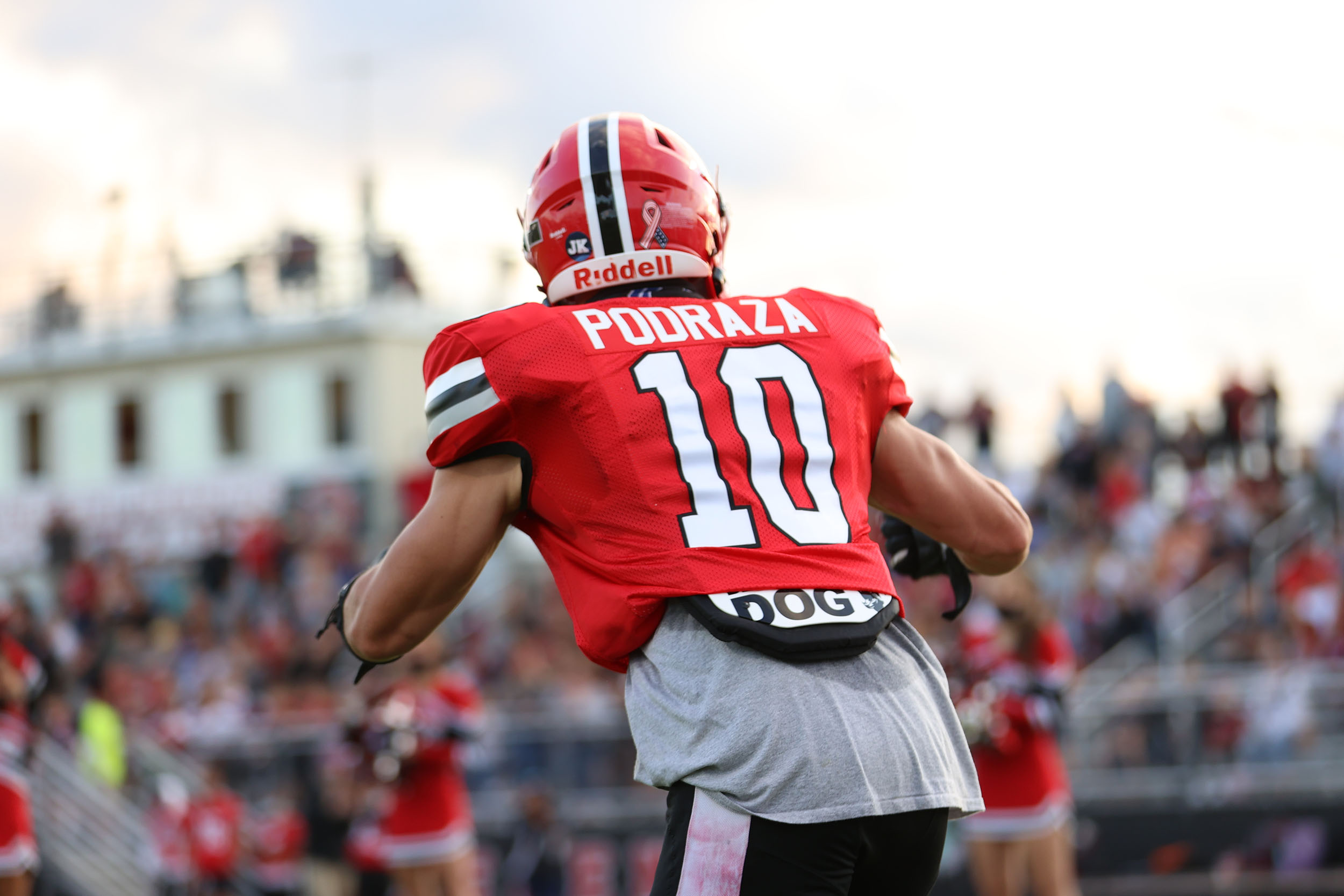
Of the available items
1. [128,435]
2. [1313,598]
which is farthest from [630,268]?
[128,435]

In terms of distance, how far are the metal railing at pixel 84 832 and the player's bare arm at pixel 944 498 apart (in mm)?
11859

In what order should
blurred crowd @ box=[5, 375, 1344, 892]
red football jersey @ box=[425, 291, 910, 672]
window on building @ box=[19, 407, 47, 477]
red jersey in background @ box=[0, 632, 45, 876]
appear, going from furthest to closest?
1. window on building @ box=[19, 407, 47, 477]
2. blurred crowd @ box=[5, 375, 1344, 892]
3. red jersey in background @ box=[0, 632, 45, 876]
4. red football jersey @ box=[425, 291, 910, 672]

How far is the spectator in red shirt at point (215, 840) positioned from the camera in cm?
1445

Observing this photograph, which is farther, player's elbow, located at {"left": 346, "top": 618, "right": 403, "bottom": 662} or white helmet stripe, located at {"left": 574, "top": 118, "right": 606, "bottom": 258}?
white helmet stripe, located at {"left": 574, "top": 118, "right": 606, "bottom": 258}

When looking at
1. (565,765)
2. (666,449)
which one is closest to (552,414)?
(666,449)

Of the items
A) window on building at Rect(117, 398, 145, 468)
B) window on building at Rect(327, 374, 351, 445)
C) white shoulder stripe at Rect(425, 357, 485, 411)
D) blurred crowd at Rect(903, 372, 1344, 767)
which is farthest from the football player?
window on building at Rect(117, 398, 145, 468)

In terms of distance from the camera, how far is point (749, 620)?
8.54 ft

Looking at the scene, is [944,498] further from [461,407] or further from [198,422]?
[198,422]

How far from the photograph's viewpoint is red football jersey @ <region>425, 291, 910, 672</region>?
2.68 m

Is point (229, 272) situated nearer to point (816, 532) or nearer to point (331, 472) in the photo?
point (331, 472)

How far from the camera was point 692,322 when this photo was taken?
111 inches

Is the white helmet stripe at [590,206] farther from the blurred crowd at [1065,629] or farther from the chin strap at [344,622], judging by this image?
the blurred crowd at [1065,629]

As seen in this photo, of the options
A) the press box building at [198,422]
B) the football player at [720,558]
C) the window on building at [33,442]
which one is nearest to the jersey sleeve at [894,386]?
the football player at [720,558]

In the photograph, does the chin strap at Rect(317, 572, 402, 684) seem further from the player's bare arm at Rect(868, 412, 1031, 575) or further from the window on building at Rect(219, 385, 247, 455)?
the window on building at Rect(219, 385, 247, 455)
